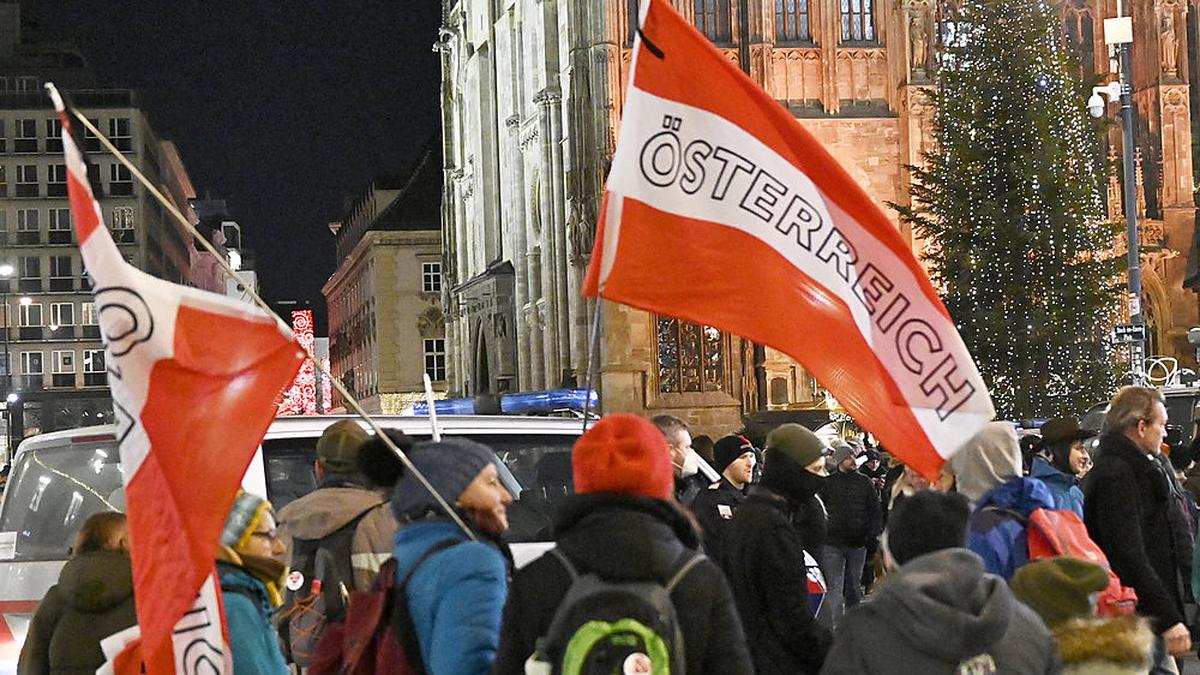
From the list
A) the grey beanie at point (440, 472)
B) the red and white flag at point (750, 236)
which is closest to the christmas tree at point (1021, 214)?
the red and white flag at point (750, 236)

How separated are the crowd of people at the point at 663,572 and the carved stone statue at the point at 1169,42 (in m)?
44.2

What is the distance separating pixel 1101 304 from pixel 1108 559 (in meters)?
25.7

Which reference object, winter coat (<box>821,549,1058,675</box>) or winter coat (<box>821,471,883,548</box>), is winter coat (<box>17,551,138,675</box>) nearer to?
winter coat (<box>821,549,1058,675</box>)

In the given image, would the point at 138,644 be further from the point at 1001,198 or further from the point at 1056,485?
the point at 1001,198

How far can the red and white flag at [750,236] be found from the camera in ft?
21.2

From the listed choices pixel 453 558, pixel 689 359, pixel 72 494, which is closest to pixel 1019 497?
pixel 453 558

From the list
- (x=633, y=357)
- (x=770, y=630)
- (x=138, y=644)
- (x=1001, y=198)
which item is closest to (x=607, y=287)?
(x=770, y=630)

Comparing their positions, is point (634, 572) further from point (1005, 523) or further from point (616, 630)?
point (1005, 523)

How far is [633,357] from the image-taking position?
4972cm

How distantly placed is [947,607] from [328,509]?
387cm

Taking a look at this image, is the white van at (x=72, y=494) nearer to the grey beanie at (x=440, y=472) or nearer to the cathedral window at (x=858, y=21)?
the grey beanie at (x=440, y=472)

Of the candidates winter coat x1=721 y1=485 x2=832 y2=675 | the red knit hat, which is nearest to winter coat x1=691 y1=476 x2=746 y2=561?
winter coat x1=721 y1=485 x2=832 y2=675

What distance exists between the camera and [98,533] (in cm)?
648

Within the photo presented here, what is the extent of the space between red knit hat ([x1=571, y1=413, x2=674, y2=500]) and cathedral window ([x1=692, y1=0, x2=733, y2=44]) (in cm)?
4561
